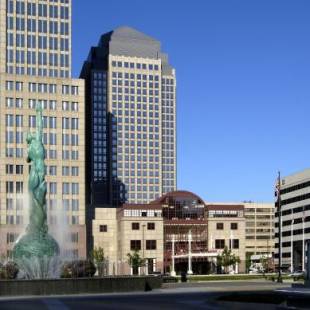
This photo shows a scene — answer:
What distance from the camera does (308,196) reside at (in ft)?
547

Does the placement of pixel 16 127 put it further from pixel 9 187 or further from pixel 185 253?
pixel 185 253

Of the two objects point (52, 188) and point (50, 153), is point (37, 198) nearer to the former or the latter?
point (52, 188)

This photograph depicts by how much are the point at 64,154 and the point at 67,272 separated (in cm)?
9514

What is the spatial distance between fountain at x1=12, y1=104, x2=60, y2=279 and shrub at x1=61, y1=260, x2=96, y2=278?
179 centimetres

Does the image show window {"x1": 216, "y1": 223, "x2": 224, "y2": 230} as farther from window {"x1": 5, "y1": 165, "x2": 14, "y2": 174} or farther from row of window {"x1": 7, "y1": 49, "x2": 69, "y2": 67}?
row of window {"x1": 7, "y1": 49, "x2": 69, "y2": 67}

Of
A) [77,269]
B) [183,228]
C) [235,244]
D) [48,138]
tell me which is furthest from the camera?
[183,228]

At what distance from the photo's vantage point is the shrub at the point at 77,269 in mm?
58281

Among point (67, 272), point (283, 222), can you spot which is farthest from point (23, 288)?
point (283, 222)

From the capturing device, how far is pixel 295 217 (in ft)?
566

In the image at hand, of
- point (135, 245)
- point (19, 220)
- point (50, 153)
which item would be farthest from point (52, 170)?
point (135, 245)

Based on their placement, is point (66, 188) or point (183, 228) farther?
point (183, 228)

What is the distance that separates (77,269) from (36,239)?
432 cm

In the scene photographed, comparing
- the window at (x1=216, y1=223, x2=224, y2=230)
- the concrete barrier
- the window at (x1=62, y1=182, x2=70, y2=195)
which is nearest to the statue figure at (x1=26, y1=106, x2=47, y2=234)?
the concrete barrier

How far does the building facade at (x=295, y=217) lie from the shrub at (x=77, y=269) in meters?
105
